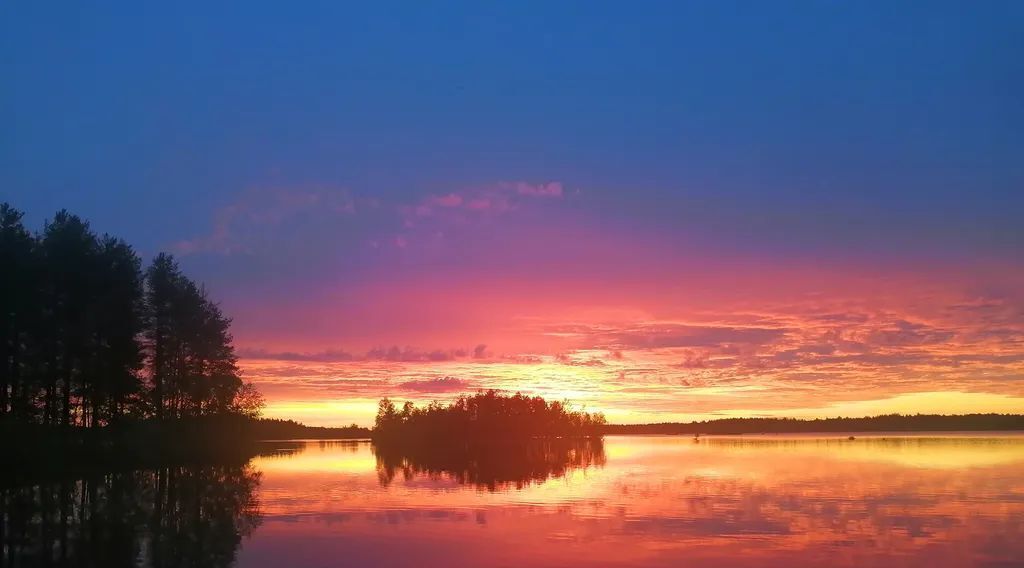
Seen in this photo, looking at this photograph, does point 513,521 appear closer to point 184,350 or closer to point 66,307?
point 66,307

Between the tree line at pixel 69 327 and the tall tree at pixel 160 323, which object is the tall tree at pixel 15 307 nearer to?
the tree line at pixel 69 327

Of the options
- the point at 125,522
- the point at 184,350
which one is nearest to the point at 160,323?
the point at 184,350

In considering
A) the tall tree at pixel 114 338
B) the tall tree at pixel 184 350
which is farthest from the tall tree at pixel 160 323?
the tall tree at pixel 114 338

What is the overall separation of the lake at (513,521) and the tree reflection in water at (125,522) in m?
0.07

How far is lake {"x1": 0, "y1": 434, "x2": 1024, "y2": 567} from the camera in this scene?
73.3 feet

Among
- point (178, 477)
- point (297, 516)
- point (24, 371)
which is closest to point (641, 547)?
point (297, 516)

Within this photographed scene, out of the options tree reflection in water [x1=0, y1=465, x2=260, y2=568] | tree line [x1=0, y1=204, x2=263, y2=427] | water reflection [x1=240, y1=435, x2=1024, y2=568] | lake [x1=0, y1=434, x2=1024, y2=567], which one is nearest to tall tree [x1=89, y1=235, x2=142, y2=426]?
tree line [x1=0, y1=204, x2=263, y2=427]

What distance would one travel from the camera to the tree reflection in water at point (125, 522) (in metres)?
21.1

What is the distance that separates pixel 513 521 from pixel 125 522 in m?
13.0

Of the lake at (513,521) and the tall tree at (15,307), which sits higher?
the tall tree at (15,307)

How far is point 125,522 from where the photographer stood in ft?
90.6

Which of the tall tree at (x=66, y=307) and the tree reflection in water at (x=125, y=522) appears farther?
the tall tree at (x=66, y=307)

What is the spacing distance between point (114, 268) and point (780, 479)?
44865 millimetres

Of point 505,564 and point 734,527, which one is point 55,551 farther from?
point 734,527
